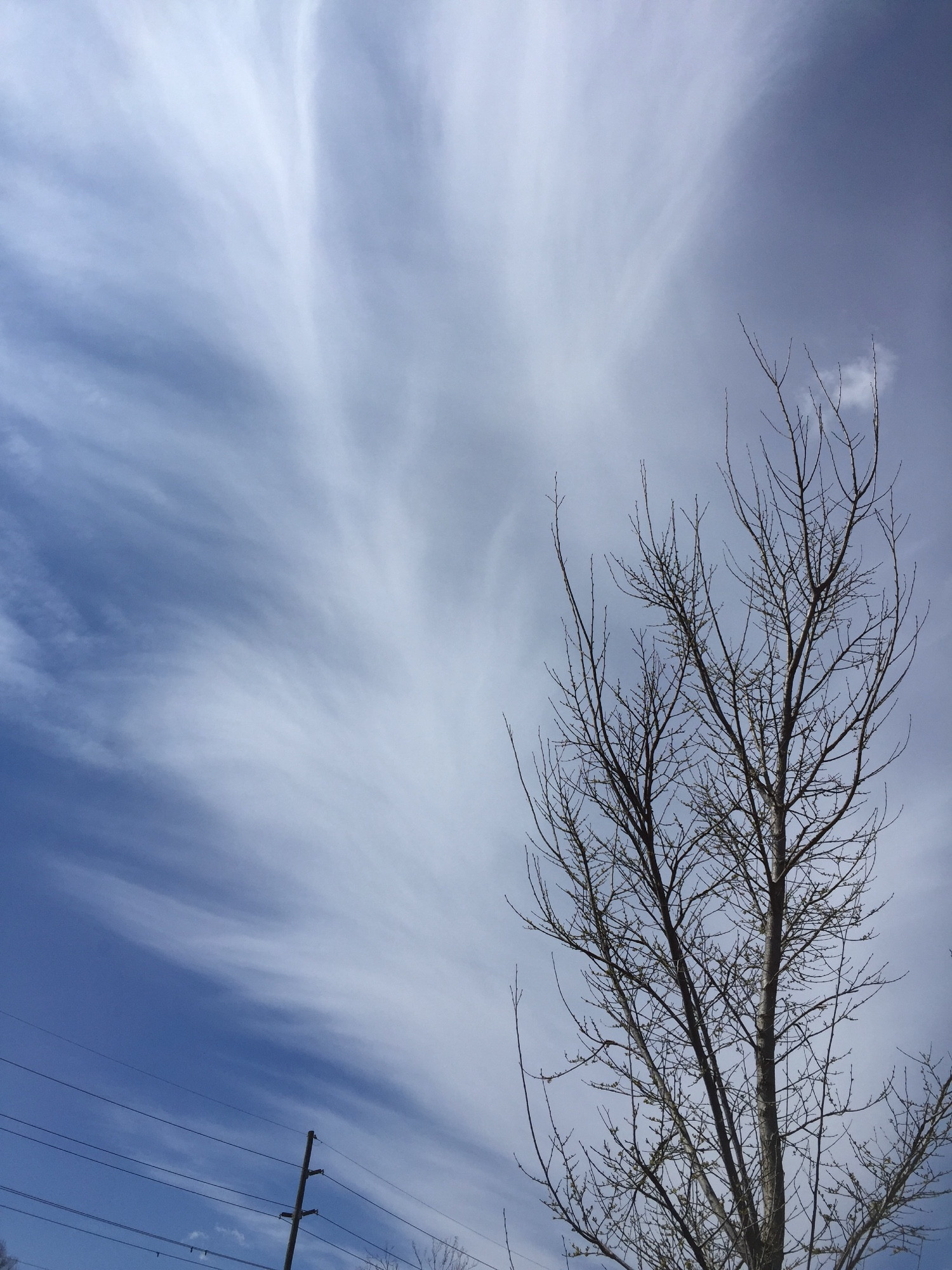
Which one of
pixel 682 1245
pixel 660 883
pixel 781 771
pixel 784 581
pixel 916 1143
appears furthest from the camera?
pixel 784 581

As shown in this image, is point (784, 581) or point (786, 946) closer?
point (786, 946)

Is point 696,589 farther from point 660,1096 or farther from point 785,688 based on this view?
point 660,1096

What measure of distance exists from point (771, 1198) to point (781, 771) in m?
1.69

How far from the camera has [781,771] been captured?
3.75 m

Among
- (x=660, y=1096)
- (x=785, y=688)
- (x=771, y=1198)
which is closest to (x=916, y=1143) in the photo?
(x=771, y=1198)

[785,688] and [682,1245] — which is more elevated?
[785,688]

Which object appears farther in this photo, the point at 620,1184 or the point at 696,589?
the point at 696,589

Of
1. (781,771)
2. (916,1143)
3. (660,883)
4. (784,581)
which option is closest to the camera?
(916,1143)

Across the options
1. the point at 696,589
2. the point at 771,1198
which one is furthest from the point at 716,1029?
the point at 696,589

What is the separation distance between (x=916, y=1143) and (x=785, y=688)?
1.90 m

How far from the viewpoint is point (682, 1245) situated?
2932 millimetres

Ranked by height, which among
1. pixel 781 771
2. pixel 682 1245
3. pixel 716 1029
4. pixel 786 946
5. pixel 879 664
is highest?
pixel 879 664

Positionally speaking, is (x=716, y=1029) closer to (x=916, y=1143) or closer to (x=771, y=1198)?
(x=771, y=1198)

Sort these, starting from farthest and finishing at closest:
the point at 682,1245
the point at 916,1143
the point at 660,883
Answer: the point at 660,883 < the point at 916,1143 < the point at 682,1245
